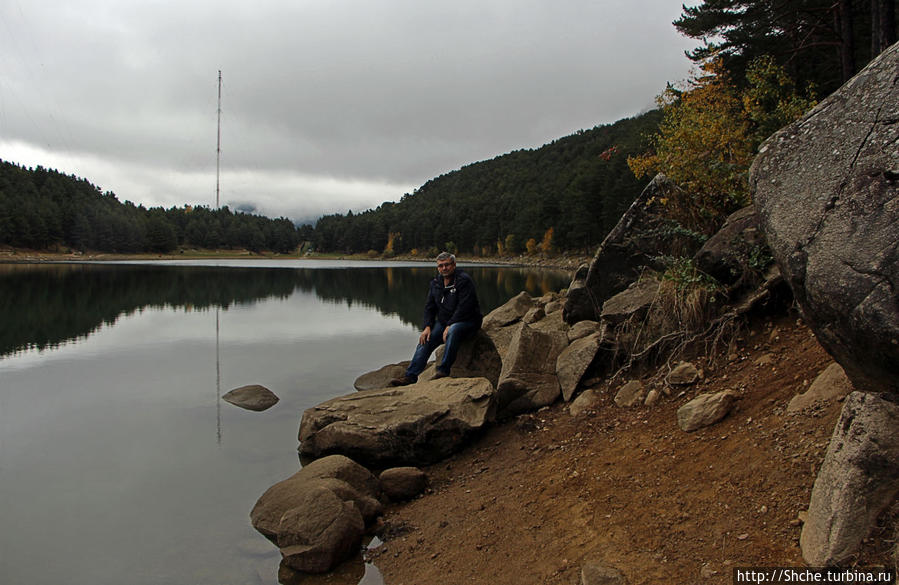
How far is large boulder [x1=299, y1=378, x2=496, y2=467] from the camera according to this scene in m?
8.00

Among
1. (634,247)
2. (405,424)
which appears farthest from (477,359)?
(634,247)

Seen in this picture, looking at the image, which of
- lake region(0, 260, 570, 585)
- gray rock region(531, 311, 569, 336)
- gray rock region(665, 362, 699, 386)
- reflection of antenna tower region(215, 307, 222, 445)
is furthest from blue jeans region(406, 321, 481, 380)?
gray rock region(665, 362, 699, 386)

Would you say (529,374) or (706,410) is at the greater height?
(706,410)

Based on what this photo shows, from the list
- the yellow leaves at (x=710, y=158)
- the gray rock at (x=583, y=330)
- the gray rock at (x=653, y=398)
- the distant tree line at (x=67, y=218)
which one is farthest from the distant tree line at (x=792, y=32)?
the distant tree line at (x=67, y=218)

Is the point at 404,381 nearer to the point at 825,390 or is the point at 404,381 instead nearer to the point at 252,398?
the point at 252,398

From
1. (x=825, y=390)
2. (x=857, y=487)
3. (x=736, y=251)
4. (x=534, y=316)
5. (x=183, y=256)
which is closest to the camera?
(x=857, y=487)

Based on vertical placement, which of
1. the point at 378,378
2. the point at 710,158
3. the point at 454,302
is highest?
the point at 710,158

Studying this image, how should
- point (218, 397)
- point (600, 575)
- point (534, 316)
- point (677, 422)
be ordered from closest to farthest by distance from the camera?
point (600, 575), point (677, 422), point (218, 397), point (534, 316)

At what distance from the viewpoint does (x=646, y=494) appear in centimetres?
512

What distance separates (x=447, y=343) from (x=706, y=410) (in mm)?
5071

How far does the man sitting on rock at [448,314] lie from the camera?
10148 millimetres

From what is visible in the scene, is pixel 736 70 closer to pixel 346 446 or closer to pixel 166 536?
pixel 346 446

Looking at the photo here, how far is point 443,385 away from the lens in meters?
9.03

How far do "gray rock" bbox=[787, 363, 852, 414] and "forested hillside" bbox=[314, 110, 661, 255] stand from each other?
49.3 m
